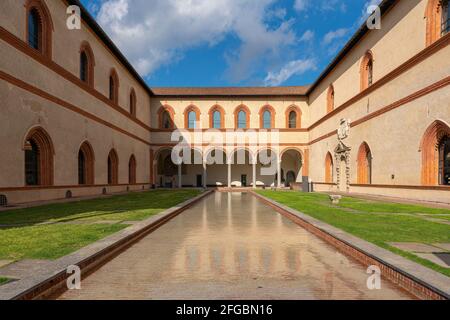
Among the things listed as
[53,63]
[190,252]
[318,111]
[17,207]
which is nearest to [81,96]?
[53,63]

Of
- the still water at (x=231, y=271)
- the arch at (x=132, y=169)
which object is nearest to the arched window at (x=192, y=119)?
the arch at (x=132, y=169)

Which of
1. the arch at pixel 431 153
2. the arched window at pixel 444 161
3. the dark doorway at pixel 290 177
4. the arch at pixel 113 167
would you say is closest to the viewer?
the arched window at pixel 444 161

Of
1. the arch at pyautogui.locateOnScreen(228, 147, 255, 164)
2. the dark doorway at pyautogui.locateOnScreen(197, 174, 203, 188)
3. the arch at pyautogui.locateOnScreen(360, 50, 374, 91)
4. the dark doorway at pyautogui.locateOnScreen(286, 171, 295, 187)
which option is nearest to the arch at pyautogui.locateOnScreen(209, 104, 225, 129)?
the arch at pyautogui.locateOnScreen(228, 147, 255, 164)

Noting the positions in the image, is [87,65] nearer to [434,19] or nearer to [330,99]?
[434,19]

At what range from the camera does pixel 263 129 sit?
117ft

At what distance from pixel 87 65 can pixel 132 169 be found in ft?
38.5

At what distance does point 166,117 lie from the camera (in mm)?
36156

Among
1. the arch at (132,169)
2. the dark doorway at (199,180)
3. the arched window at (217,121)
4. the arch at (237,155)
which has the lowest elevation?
the dark doorway at (199,180)

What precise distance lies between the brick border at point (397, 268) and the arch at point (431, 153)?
412 inches

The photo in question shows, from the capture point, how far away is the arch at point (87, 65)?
20.0 m

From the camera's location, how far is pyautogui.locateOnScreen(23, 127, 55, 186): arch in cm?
1480

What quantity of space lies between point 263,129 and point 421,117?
2150 centimetres

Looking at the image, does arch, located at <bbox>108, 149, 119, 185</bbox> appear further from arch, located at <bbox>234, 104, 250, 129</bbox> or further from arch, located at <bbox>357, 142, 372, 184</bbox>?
arch, located at <bbox>357, 142, 372, 184</bbox>

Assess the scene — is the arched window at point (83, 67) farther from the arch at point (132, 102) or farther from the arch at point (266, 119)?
the arch at point (266, 119)
